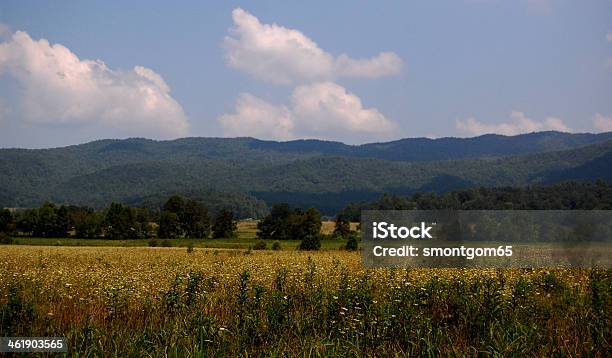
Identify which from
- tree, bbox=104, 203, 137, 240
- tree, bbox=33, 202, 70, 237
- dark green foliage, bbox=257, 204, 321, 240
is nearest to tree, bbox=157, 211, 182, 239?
tree, bbox=104, 203, 137, 240

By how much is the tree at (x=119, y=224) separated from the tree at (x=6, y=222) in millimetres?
12413

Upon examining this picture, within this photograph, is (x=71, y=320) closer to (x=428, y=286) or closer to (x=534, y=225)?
(x=428, y=286)

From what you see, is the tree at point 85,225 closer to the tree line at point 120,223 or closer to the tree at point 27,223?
the tree line at point 120,223

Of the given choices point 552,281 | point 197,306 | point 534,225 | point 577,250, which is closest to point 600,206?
point 534,225

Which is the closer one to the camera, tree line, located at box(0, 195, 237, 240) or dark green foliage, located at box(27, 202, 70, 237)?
tree line, located at box(0, 195, 237, 240)

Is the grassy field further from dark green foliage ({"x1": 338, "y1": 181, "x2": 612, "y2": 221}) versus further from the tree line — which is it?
dark green foliage ({"x1": 338, "y1": 181, "x2": 612, "y2": 221})

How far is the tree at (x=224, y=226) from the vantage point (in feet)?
279

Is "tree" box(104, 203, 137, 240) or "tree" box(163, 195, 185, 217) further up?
"tree" box(163, 195, 185, 217)

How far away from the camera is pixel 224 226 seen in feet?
280

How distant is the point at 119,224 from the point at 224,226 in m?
15.2

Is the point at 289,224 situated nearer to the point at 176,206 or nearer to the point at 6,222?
the point at 176,206

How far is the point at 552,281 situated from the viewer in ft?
39.5

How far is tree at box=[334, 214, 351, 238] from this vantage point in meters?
84.4

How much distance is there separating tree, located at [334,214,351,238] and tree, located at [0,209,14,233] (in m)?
46.0
